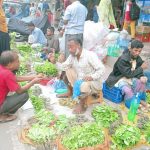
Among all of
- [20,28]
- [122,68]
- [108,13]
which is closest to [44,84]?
[122,68]

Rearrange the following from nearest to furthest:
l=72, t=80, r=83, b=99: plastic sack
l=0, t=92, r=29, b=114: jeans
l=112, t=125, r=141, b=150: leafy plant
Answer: l=112, t=125, r=141, b=150: leafy plant → l=0, t=92, r=29, b=114: jeans → l=72, t=80, r=83, b=99: plastic sack

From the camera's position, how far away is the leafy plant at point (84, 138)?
3582 mm

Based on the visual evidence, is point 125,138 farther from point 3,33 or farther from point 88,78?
point 3,33

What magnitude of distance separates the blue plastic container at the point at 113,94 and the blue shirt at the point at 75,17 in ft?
6.92

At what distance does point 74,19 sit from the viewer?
7.54m

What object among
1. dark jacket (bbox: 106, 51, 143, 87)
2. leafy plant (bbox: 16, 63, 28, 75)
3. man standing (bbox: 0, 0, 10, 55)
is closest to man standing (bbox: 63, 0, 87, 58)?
leafy plant (bbox: 16, 63, 28, 75)

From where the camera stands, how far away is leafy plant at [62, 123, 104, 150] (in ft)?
11.8

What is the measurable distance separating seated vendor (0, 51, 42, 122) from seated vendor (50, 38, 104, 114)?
834mm

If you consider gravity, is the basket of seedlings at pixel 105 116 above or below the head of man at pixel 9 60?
below

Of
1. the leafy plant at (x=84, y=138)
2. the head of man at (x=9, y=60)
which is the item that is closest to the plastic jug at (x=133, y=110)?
the leafy plant at (x=84, y=138)

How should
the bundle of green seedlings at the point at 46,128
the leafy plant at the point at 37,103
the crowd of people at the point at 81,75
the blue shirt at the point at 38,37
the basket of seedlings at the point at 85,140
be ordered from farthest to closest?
the blue shirt at the point at 38,37, the leafy plant at the point at 37,103, the crowd of people at the point at 81,75, the bundle of green seedlings at the point at 46,128, the basket of seedlings at the point at 85,140

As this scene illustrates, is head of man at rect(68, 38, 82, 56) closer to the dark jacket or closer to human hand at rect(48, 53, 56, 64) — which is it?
the dark jacket

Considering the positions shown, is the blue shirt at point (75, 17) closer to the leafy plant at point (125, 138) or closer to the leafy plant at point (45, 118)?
the leafy plant at point (45, 118)

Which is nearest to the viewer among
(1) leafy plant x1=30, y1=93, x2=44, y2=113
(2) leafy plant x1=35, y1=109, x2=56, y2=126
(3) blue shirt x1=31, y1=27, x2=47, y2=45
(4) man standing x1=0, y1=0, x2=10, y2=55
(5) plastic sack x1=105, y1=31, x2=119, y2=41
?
(2) leafy plant x1=35, y1=109, x2=56, y2=126
